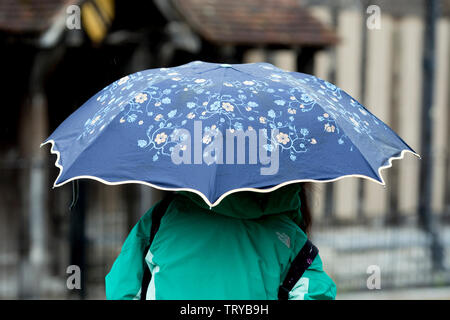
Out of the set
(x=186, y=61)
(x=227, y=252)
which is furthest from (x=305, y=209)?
(x=186, y=61)

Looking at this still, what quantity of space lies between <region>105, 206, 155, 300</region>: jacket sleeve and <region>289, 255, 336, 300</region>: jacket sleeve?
21.6 inches

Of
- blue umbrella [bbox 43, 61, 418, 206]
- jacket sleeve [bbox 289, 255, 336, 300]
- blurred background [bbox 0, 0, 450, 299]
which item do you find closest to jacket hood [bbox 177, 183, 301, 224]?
blue umbrella [bbox 43, 61, 418, 206]

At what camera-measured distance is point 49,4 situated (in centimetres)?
729

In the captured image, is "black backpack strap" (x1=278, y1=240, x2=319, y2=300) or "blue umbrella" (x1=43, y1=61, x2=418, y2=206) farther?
"black backpack strap" (x1=278, y1=240, x2=319, y2=300)

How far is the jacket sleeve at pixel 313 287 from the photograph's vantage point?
8.00 ft

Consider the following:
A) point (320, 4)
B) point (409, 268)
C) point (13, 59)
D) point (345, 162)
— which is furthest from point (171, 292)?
point (320, 4)

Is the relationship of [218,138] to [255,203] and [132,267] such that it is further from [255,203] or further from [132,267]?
[132,267]

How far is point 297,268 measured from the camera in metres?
2.45

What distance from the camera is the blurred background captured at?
24.3ft

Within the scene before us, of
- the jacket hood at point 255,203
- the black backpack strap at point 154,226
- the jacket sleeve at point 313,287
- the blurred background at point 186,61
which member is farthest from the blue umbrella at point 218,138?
the blurred background at point 186,61

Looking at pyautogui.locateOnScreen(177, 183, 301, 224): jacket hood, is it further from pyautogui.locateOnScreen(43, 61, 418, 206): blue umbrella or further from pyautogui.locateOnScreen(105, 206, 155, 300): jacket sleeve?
pyautogui.locateOnScreen(105, 206, 155, 300): jacket sleeve

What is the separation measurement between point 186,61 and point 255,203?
6349mm

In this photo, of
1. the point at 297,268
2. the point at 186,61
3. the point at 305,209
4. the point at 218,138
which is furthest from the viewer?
the point at 186,61

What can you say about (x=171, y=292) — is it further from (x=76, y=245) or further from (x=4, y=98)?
(x=4, y=98)
